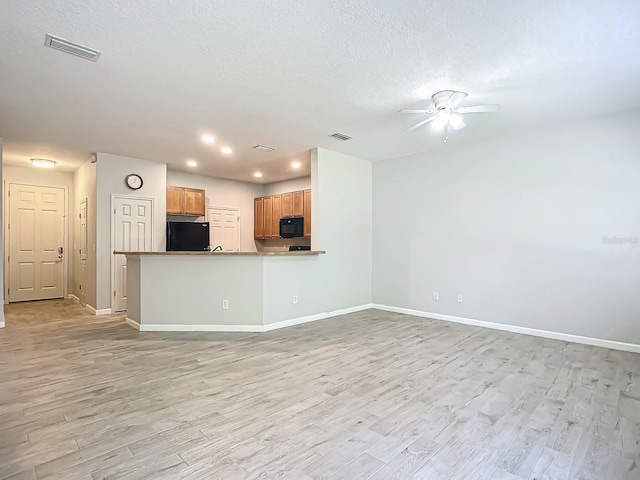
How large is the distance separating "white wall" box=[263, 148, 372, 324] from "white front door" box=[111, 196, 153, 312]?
295 cm

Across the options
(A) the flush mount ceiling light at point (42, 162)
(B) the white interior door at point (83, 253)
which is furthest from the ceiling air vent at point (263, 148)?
(A) the flush mount ceiling light at point (42, 162)

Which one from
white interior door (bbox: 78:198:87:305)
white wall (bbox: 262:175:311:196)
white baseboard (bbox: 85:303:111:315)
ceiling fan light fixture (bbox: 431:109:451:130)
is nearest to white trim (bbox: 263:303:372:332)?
white wall (bbox: 262:175:311:196)

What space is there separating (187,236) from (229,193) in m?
1.84

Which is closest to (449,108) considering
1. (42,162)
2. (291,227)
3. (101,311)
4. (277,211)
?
(291,227)

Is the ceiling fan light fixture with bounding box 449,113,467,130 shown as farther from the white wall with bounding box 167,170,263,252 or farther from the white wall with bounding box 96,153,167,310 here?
the white wall with bounding box 167,170,263,252

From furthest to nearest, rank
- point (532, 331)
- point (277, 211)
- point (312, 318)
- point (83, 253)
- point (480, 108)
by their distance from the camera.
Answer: point (277, 211) < point (83, 253) < point (312, 318) < point (532, 331) < point (480, 108)

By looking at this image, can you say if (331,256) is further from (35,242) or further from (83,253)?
(35,242)

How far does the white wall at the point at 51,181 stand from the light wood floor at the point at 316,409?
383cm

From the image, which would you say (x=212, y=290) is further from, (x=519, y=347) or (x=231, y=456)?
(x=519, y=347)

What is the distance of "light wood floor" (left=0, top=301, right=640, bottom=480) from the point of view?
6.31 feet

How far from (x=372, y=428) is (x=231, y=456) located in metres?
0.91

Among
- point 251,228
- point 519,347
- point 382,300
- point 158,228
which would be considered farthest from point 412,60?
point 251,228

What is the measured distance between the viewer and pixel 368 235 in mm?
6418

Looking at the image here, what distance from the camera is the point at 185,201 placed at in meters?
7.24
